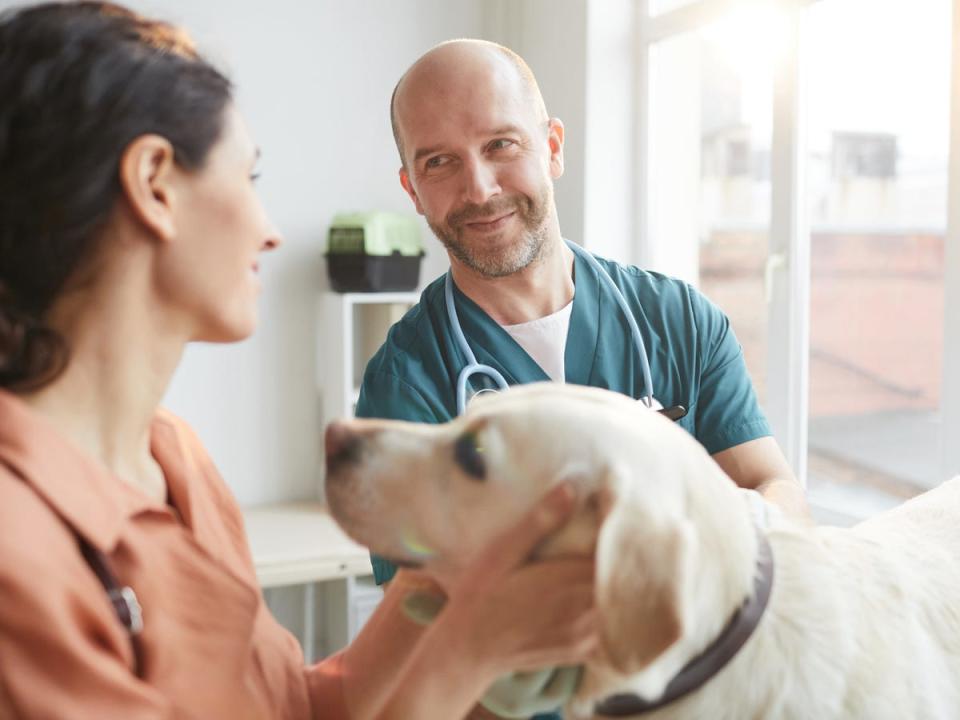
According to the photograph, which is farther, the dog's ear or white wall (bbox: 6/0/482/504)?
white wall (bbox: 6/0/482/504)

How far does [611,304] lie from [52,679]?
114 centimetres

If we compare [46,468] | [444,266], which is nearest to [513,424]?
[46,468]

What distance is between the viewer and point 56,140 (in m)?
0.78

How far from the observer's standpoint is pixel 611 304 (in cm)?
167

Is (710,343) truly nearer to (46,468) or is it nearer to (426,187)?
(426,187)

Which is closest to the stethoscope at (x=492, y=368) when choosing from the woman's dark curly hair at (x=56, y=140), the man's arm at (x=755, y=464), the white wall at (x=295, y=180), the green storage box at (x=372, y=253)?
the man's arm at (x=755, y=464)

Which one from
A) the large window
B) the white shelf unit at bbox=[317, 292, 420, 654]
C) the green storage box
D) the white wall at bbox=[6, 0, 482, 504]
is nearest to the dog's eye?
the large window

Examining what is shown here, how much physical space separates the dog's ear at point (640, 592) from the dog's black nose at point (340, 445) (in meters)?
0.27

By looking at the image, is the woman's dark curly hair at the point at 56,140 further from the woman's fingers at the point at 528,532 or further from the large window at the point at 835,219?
the large window at the point at 835,219

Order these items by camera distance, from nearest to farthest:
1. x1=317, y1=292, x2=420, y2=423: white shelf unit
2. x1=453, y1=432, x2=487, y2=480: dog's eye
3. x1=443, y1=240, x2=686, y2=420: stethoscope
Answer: x1=453, y1=432, x2=487, y2=480: dog's eye → x1=443, y1=240, x2=686, y2=420: stethoscope → x1=317, y1=292, x2=420, y2=423: white shelf unit

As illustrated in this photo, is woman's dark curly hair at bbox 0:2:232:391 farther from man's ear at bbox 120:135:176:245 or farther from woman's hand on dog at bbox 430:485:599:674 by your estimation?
woman's hand on dog at bbox 430:485:599:674

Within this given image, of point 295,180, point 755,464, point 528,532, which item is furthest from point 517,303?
point 295,180

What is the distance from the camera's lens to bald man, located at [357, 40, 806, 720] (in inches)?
62.8

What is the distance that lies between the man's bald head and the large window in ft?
3.34
